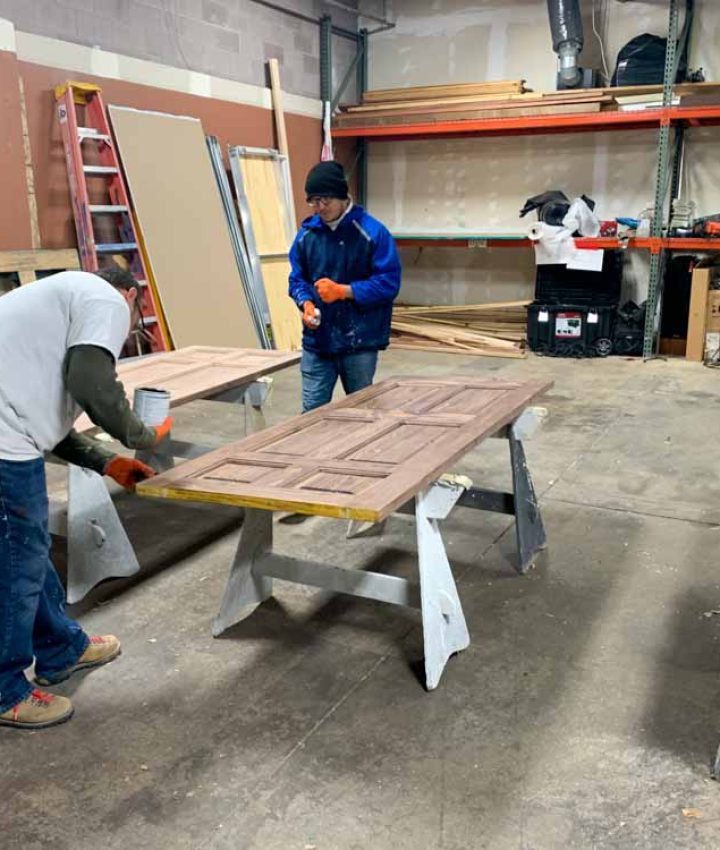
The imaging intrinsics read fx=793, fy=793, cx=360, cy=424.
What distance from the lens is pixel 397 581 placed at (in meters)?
2.31

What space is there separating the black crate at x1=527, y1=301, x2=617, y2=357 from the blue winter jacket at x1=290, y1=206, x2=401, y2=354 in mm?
Answer: 4035

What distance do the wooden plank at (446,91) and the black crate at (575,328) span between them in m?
1.98

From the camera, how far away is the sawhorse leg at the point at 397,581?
7.17 ft

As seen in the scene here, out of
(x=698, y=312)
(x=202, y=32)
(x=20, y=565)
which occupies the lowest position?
(x=20, y=565)

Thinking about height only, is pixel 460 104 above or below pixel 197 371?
above

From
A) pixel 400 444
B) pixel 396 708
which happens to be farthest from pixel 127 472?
pixel 396 708

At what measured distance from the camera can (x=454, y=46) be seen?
786 cm

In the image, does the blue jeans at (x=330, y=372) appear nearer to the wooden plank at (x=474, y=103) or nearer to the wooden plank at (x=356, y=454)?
the wooden plank at (x=356, y=454)

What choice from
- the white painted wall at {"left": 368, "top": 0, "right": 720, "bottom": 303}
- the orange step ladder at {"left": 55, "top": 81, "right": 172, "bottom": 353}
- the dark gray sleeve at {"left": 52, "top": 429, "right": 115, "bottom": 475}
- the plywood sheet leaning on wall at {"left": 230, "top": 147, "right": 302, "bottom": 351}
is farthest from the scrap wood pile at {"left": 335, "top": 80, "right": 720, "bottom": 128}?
the dark gray sleeve at {"left": 52, "top": 429, "right": 115, "bottom": 475}

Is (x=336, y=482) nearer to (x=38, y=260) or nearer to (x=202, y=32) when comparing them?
(x=38, y=260)

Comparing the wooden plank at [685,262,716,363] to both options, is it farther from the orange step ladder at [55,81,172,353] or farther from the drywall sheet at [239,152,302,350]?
the orange step ladder at [55,81,172,353]

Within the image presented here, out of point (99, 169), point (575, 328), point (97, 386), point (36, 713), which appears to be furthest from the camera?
point (575, 328)

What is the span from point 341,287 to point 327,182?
397 millimetres

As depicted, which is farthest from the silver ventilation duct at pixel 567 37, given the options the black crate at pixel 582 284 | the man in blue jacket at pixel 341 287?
the man in blue jacket at pixel 341 287
